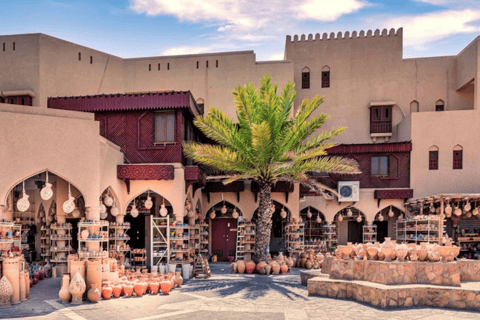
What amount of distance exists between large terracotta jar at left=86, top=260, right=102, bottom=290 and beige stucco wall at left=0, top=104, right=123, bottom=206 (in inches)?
89.9

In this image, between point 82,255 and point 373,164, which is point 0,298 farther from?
point 373,164

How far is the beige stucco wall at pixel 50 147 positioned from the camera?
12.2m

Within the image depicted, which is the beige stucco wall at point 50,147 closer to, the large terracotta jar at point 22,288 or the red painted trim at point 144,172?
the red painted trim at point 144,172

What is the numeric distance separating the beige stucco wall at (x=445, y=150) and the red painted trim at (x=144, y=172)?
45.8ft

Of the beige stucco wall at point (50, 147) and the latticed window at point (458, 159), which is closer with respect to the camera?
the beige stucco wall at point (50, 147)

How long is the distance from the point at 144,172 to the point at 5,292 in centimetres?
639

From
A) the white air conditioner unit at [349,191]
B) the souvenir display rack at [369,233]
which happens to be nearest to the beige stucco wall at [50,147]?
the white air conditioner unit at [349,191]

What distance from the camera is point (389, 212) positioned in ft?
72.3

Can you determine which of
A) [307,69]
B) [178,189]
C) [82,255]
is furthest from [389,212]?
[82,255]

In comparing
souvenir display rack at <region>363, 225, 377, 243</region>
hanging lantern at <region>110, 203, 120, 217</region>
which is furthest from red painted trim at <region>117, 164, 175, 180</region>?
souvenir display rack at <region>363, 225, 377, 243</region>

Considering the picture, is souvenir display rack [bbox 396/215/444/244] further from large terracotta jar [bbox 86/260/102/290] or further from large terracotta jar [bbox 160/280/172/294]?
large terracotta jar [bbox 86/260/102/290]

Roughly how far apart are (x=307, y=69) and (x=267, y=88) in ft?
35.6

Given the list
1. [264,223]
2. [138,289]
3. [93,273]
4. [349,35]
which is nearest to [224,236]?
[264,223]

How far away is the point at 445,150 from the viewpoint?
2189 centimetres
